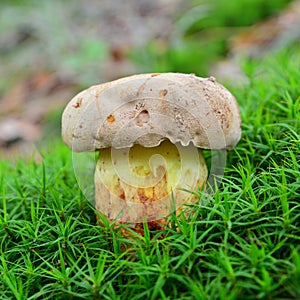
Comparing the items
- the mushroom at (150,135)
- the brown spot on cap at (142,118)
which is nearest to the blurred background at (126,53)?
the mushroom at (150,135)

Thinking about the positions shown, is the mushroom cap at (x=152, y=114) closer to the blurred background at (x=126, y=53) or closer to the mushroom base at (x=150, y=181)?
the mushroom base at (x=150, y=181)

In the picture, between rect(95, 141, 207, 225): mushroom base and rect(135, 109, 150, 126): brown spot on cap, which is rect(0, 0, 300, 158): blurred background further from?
rect(135, 109, 150, 126): brown spot on cap

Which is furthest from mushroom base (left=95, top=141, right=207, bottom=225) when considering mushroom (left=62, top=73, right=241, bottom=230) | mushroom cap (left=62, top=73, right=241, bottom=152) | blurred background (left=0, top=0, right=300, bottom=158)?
blurred background (left=0, top=0, right=300, bottom=158)

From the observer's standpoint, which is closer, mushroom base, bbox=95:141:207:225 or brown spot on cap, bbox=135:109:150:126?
brown spot on cap, bbox=135:109:150:126

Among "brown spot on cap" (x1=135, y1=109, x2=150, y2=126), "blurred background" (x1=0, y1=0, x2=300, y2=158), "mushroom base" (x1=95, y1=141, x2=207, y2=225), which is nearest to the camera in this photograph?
"brown spot on cap" (x1=135, y1=109, x2=150, y2=126)

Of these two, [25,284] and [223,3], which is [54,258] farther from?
[223,3]

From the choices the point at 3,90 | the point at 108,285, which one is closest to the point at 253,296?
the point at 108,285

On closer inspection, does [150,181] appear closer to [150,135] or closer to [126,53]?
[150,135]
